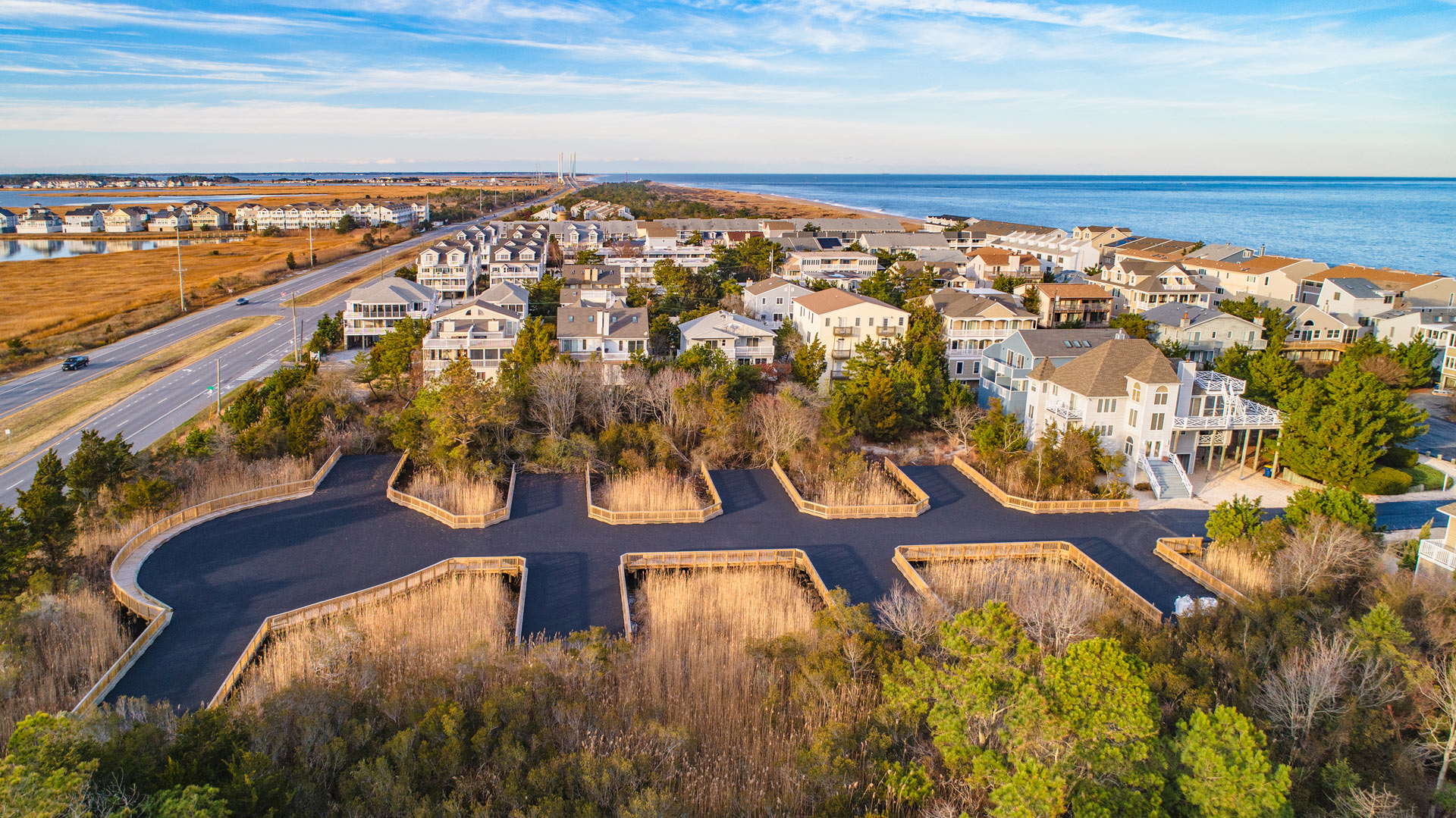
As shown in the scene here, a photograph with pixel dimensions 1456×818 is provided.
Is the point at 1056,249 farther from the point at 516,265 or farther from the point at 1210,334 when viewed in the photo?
the point at 516,265

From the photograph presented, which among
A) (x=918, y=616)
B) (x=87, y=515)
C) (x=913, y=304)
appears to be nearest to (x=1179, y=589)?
(x=918, y=616)

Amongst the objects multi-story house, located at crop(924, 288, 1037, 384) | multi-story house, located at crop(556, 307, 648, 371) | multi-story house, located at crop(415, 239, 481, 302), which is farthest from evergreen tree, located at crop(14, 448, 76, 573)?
multi-story house, located at crop(415, 239, 481, 302)

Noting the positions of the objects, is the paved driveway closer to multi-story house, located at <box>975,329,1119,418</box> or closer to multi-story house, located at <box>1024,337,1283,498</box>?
multi-story house, located at <box>1024,337,1283,498</box>

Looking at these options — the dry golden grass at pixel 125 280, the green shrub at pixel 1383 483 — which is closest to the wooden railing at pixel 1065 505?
the green shrub at pixel 1383 483

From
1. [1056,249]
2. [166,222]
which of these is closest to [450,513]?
[1056,249]

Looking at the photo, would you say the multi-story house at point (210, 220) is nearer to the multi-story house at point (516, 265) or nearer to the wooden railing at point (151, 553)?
the multi-story house at point (516, 265)

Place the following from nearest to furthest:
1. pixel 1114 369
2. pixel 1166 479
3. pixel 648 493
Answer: pixel 648 493 < pixel 1166 479 < pixel 1114 369
